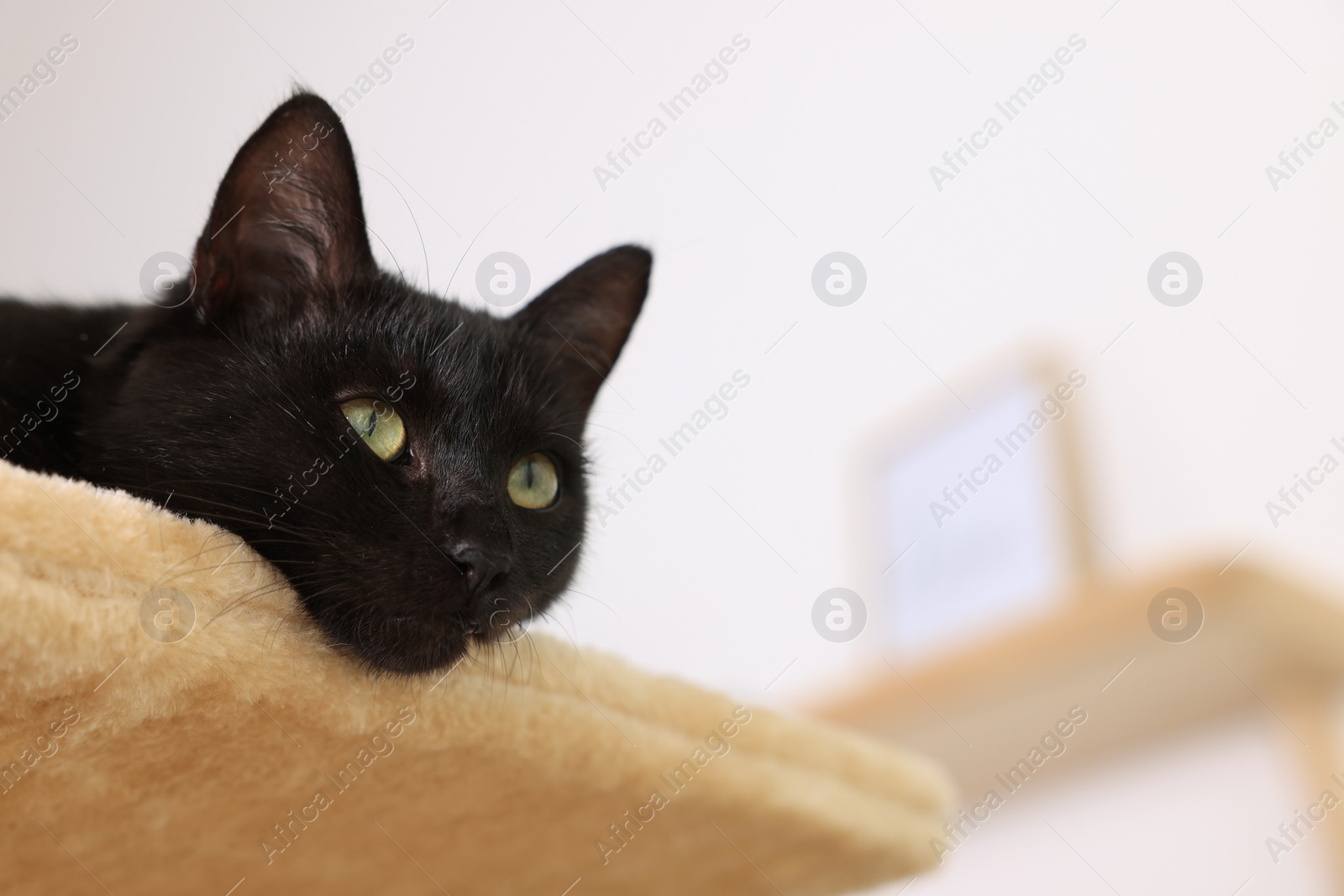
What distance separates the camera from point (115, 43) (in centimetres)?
212

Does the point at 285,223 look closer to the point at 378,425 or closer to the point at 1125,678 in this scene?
the point at 378,425

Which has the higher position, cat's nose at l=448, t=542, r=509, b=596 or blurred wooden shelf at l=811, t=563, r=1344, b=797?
blurred wooden shelf at l=811, t=563, r=1344, b=797

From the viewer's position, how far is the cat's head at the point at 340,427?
76 centimetres

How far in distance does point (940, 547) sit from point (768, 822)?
1.85 meters

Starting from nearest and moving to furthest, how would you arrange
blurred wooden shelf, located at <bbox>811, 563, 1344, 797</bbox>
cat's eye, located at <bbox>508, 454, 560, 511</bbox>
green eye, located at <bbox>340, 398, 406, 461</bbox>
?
green eye, located at <bbox>340, 398, 406, 461</bbox> → cat's eye, located at <bbox>508, 454, 560, 511</bbox> → blurred wooden shelf, located at <bbox>811, 563, 1344, 797</bbox>

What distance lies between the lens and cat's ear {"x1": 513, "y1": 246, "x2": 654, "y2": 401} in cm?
119

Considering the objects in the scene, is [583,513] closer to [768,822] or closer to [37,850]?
[768,822]

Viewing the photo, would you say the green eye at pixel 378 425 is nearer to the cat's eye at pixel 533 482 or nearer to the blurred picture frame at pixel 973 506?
the cat's eye at pixel 533 482

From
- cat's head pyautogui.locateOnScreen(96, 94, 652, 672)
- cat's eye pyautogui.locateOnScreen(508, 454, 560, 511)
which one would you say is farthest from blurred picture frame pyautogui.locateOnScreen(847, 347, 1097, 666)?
cat's head pyautogui.locateOnScreen(96, 94, 652, 672)

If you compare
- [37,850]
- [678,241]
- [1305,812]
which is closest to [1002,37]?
[678,241]

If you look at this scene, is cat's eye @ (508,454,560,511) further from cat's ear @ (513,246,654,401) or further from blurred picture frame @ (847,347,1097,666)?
blurred picture frame @ (847,347,1097,666)

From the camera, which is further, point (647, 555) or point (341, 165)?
point (647, 555)

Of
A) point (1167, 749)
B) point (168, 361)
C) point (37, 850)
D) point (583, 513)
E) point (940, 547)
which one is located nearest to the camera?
point (37, 850)

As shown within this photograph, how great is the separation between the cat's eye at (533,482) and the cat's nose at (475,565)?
0.65 ft
